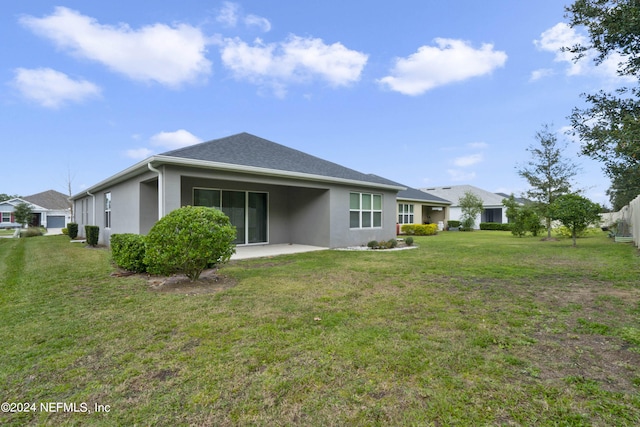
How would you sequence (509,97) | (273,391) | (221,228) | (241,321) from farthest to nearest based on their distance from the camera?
(509,97) < (221,228) < (241,321) < (273,391)

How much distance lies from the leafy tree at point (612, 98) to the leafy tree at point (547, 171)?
1484 centimetres

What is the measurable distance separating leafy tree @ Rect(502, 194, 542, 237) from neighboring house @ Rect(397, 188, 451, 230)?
6.35m

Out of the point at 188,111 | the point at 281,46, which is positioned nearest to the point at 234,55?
the point at 281,46

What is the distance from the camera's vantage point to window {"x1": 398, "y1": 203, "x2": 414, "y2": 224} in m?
22.6

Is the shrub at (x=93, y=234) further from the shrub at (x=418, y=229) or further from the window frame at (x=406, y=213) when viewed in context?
the window frame at (x=406, y=213)

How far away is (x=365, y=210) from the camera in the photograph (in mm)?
13414

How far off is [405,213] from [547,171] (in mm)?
9044

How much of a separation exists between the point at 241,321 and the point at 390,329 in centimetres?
184

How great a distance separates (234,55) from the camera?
13055 millimetres

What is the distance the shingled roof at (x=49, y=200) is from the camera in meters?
39.7

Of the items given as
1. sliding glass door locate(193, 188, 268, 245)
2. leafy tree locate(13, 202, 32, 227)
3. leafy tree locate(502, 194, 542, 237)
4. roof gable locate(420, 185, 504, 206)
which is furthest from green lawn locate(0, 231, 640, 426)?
leafy tree locate(13, 202, 32, 227)

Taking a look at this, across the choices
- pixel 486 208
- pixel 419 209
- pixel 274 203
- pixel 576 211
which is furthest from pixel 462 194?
pixel 274 203

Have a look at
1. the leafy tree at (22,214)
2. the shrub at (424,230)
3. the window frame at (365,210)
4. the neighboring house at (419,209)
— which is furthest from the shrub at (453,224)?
the leafy tree at (22,214)

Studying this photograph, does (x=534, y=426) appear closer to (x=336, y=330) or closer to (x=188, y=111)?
(x=336, y=330)
